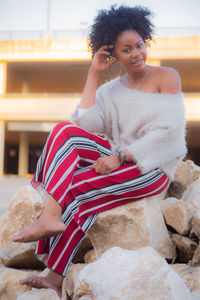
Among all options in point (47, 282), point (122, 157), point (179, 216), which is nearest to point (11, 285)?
point (47, 282)

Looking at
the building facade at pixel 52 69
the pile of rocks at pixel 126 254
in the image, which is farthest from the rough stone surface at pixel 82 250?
Answer: the building facade at pixel 52 69

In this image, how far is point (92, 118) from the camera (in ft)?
6.25

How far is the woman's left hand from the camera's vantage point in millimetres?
1610

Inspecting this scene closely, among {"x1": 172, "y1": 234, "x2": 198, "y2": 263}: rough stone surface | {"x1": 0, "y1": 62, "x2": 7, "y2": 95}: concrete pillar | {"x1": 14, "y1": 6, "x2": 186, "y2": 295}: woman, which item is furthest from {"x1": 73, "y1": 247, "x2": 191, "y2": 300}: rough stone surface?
{"x1": 0, "y1": 62, "x2": 7, "y2": 95}: concrete pillar

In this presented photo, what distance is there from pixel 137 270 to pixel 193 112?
9.53 metres

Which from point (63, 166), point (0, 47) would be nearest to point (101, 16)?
point (63, 166)

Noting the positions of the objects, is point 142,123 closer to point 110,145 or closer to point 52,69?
point 110,145

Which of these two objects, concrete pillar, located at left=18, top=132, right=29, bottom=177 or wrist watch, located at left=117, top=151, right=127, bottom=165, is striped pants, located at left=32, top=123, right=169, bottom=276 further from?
concrete pillar, located at left=18, top=132, right=29, bottom=177

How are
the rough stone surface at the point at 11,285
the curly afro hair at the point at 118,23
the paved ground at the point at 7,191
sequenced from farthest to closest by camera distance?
the paved ground at the point at 7,191, the curly afro hair at the point at 118,23, the rough stone surface at the point at 11,285

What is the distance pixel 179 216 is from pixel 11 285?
0.96m

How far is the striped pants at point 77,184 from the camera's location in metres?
1.49

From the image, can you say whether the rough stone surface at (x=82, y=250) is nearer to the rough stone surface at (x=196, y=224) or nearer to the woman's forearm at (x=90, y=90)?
the rough stone surface at (x=196, y=224)

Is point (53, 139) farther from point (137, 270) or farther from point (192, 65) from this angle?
point (192, 65)

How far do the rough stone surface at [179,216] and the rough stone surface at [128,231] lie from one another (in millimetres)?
124
